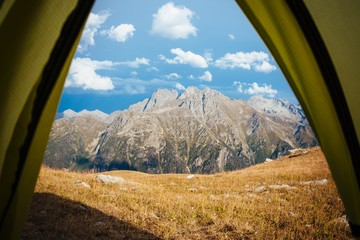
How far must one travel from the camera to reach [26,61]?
5.42 ft

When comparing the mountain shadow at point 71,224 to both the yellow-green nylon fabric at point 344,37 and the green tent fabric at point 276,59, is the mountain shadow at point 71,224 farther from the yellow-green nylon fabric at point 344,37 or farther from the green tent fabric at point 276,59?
the yellow-green nylon fabric at point 344,37

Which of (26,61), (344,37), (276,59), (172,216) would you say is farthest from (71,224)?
(344,37)

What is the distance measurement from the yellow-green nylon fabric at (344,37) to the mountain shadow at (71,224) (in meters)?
4.70

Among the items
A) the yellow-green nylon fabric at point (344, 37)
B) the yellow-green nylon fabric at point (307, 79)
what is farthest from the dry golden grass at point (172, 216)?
the yellow-green nylon fabric at point (344, 37)

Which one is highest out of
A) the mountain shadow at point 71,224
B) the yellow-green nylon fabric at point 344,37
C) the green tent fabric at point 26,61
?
the yellow-green nylon fabric at point 344,37

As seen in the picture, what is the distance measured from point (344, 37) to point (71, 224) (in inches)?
243

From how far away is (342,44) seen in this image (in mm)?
2170

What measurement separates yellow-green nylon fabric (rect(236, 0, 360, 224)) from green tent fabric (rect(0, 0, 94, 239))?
1.99 m

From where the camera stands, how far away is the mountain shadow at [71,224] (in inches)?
170

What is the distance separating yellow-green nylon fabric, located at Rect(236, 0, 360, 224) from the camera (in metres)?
2.28

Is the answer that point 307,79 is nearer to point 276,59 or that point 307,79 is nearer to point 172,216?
point 276,59

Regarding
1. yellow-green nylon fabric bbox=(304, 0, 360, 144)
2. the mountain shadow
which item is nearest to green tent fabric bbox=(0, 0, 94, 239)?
yellow-green nylon fabric bbox=(304, 0, 360, 144)

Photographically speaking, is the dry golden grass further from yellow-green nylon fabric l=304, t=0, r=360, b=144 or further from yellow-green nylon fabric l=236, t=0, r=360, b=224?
yellow-green nylon fabric l=304, t=0, r=360, b=144

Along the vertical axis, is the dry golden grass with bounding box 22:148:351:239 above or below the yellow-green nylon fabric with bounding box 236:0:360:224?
below
